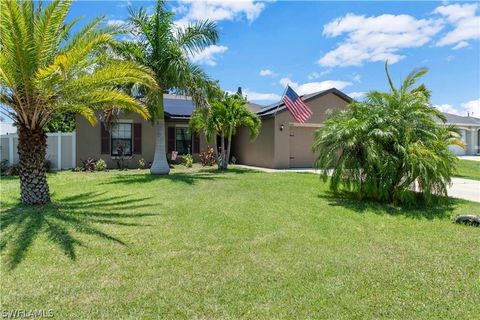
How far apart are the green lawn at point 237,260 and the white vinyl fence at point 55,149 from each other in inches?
350

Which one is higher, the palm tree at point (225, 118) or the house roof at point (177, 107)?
the house roof at point (177, 107)

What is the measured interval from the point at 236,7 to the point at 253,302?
11.5 m

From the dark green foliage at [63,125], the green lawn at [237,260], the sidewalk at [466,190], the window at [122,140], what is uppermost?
the dark green foliage at [63,125]

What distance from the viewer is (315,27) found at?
13.0 m

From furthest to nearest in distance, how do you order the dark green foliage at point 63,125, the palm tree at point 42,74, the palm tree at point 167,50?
1. the dark green foliage at point 63,125
2. the palm tree at point 167,50
3. the palm tree at point 42,74

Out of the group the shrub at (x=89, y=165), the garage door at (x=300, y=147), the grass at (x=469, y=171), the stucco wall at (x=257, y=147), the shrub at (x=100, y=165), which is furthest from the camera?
A: the garage door at (x=300, y=147)

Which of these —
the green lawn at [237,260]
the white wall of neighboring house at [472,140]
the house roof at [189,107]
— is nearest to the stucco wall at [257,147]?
the house roof at [189,107]

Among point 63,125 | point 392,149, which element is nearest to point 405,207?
point 392,149

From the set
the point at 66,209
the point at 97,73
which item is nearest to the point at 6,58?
the point at 97,73

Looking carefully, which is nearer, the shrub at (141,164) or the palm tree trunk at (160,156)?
the palm tree trunk at (160,156)

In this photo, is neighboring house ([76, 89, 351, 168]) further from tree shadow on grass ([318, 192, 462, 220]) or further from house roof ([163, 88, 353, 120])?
tree shadow on grass ([318, 192, 462, 220])

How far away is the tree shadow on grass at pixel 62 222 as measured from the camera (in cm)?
517

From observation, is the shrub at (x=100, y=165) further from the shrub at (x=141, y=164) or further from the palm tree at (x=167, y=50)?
the palm tree at (x=167, y=50)

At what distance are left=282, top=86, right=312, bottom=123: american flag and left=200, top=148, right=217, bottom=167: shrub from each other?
17.9 ft
